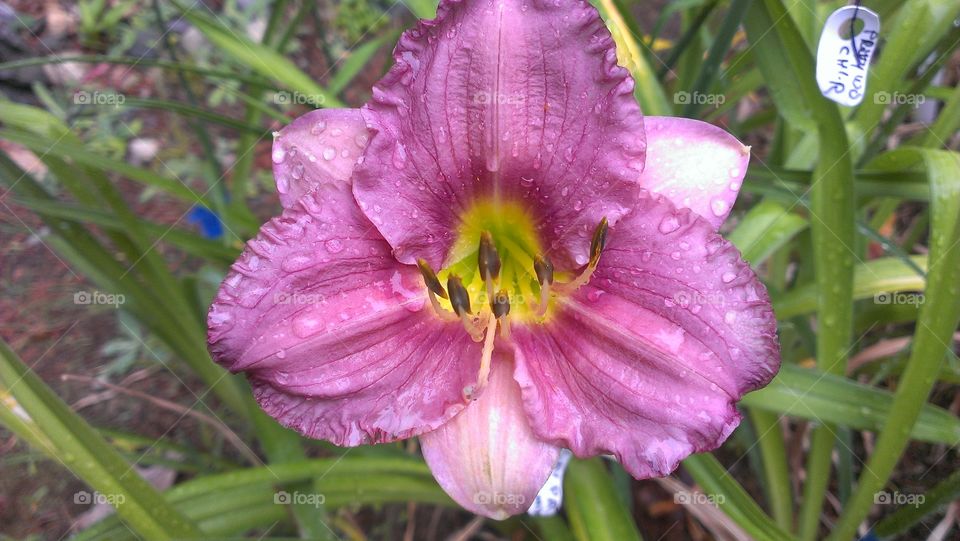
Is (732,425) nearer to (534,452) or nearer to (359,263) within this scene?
(534,452)

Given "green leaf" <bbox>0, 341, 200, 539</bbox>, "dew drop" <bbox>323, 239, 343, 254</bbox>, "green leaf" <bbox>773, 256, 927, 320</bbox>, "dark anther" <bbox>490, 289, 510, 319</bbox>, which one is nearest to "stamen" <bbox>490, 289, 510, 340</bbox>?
"dark anther" <bbox>490, 289, 510, 319</bbox>

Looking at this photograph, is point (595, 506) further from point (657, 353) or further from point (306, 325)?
point (306, 325)

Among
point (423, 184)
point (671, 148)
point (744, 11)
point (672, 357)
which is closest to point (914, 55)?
point (744, 11)

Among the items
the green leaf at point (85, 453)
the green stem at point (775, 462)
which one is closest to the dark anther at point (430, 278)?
the green leaf at point (85, 453)

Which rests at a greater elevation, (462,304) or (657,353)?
(462,304)

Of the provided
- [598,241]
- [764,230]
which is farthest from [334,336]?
[764,230]

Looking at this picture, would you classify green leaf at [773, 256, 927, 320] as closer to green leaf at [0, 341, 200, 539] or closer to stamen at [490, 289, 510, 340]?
stamen at [490, 289, 510, 340]
